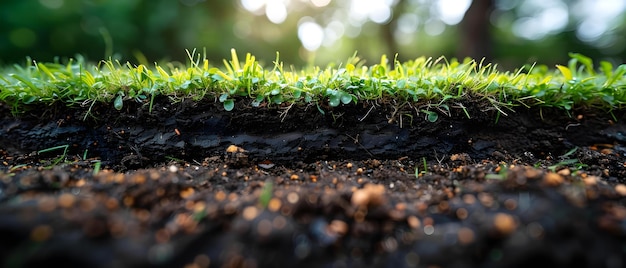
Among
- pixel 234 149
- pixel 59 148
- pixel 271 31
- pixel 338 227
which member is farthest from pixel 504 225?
pixel 271 31

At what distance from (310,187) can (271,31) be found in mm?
9132

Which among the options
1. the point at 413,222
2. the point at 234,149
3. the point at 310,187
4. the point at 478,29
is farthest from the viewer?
the point at 478,29

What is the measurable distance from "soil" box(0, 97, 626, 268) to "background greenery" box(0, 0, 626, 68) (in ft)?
2.21

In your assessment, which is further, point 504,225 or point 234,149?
point 234,149

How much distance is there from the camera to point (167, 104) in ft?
5.36

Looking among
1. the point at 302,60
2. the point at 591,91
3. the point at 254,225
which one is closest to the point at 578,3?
the point at 302,60

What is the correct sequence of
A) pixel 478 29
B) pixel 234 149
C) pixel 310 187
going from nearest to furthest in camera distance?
pixel 310 187 < pixel 234 149 < pixel 478 29

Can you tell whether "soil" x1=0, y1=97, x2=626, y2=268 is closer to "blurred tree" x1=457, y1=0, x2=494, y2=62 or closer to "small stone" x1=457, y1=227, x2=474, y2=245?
"small stone" x1=457, y1=227, x2=474, y2=245

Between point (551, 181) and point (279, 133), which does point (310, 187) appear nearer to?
point (279, 133)

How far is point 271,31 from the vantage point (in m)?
9.66

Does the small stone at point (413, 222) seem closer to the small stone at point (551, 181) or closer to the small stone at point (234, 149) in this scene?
the small stone at point (551, 181)

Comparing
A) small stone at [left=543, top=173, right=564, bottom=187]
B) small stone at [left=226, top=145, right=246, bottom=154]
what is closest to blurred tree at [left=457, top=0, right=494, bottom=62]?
small stone at [left=543, top=173, right=564, bottom=187]

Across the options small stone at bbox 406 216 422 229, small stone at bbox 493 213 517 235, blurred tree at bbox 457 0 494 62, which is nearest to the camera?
small stone at bbox 493 213 517 235

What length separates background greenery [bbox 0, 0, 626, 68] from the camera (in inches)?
235
